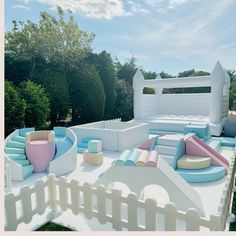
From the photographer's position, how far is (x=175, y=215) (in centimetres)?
310

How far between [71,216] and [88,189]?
87 cm

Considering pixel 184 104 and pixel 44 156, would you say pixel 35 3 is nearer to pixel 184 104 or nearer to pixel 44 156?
pixel 44 156

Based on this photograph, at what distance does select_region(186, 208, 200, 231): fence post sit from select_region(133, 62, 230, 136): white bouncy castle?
1091 cm

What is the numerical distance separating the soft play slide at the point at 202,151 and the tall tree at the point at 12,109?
809cm

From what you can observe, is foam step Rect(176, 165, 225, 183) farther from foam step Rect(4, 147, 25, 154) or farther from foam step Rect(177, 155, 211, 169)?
foam step Rect(4, 147, 25, 154)

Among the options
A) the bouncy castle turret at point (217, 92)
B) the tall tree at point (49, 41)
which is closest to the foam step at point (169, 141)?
the bouncy castle turret at point (217, 92)

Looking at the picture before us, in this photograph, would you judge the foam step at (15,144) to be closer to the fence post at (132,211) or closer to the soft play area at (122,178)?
the soft play area at (122,178)

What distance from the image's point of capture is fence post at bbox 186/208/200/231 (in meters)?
2.94

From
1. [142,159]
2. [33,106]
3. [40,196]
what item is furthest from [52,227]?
[33,106]

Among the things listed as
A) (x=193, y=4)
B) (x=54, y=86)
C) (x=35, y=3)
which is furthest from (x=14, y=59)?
(x=193, y=4)

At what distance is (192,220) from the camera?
297cm

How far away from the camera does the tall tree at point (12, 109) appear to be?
11.0 m

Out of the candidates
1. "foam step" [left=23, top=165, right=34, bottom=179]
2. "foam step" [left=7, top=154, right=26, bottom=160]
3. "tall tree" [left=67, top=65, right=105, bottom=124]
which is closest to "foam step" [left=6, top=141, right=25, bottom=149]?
"foam step" [left=7, top=154, right=26, bottom=160]

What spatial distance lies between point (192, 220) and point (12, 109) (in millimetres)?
10169
